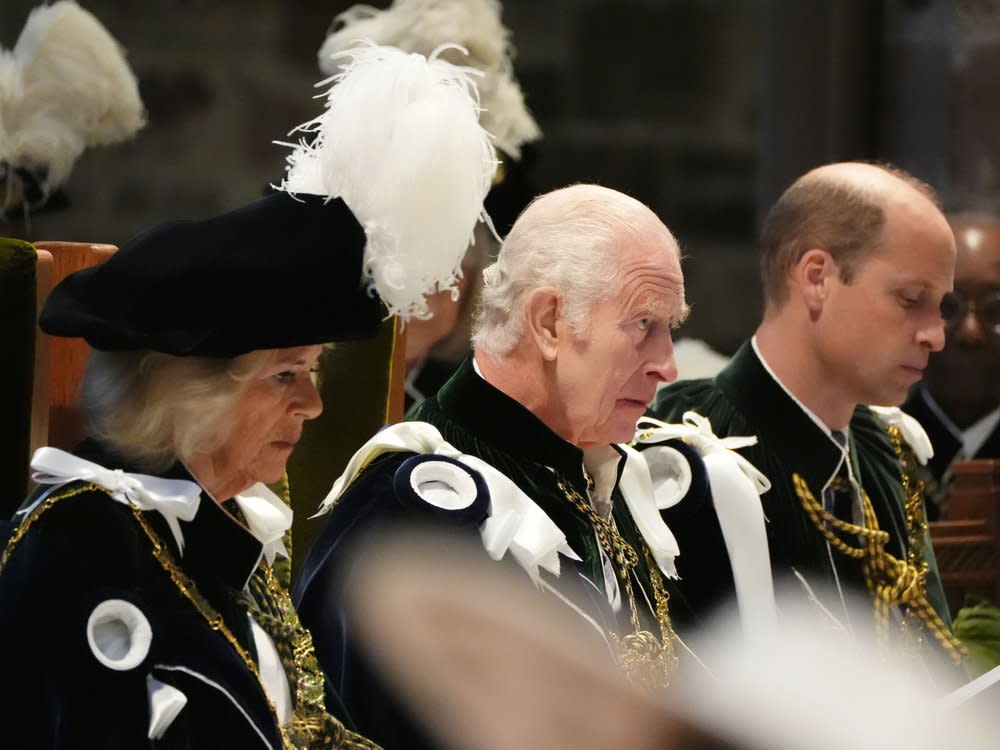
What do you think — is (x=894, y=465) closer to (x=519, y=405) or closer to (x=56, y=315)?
(x=519, y=405)

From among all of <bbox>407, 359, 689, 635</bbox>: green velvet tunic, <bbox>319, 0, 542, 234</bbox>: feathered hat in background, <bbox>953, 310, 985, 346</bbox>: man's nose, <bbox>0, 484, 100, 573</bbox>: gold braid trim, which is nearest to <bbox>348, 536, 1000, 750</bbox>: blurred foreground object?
<bbox>407, 359, 689, 635</bbox>: green velvet tunic

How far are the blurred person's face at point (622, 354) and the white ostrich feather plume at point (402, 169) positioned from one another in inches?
13.9

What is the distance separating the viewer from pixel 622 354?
113 inches

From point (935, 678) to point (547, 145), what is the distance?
3695 millimetres

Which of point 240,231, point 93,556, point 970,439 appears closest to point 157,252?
point 240,231

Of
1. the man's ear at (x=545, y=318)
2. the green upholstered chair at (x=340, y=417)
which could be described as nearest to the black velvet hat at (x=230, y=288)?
the man's ear at (x=545, y=318)

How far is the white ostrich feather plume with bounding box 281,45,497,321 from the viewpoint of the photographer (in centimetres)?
244

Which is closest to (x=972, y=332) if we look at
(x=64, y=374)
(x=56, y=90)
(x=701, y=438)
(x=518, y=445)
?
(x=701, y=438)

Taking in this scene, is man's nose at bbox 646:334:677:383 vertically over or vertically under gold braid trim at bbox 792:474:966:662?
over

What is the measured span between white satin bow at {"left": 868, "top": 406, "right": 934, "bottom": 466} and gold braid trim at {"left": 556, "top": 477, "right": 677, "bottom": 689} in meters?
0.98

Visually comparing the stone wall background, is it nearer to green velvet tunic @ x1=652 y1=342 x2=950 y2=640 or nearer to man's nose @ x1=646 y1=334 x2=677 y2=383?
green velvet tunic @ x1=652 y1=342 x2=950 y2=640

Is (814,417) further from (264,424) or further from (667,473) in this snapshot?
(264,424)

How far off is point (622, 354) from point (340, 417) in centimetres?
61

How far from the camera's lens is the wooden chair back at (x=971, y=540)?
4258 millimetres
